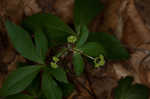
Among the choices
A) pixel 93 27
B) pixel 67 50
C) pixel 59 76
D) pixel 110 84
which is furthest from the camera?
pixel 93 27

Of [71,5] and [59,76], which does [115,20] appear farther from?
[59,76]

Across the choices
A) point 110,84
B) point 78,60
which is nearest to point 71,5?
point 78,60

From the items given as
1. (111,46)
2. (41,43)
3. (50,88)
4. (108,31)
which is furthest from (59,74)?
(108,31)

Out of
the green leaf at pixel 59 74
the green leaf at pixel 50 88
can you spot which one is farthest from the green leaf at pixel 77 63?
the green leaf at pixel 50 88

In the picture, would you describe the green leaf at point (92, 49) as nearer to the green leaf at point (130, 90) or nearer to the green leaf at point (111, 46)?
the green leaf at point (111, 46)

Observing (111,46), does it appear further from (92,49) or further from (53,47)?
(53,47)

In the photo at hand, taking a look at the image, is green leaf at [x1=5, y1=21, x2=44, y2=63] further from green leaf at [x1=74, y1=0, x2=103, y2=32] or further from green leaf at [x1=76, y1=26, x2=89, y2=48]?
green leaf at [x1=74, y1=0, x2=103, y2=32]
